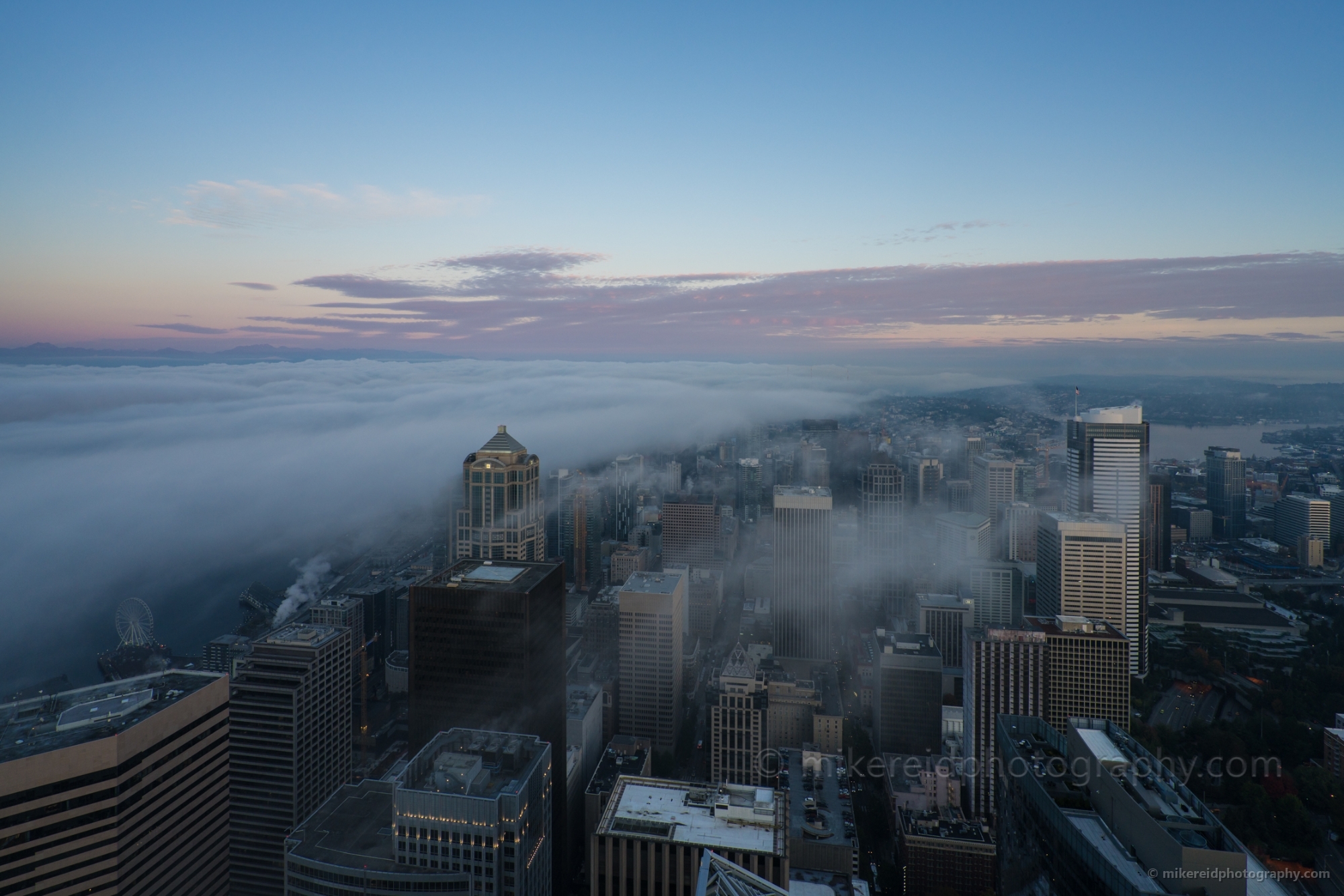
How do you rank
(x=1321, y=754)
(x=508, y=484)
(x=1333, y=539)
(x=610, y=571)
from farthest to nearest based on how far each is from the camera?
(x=610, y=571), (x=1333, y=539), (x=508, y=484), (x=1321, y=754)

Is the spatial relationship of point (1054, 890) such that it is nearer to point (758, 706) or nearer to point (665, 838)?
point (665, 838)

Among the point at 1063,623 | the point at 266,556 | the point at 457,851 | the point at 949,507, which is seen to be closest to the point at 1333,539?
the point at 949,507

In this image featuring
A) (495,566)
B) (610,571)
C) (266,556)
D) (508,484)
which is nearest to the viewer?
(495,566)

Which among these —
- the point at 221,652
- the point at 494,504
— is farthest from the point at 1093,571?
the point at 221,652

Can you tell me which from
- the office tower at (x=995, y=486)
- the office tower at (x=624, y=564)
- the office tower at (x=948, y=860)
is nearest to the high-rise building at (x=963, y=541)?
the office tower at (x=995, y=486)

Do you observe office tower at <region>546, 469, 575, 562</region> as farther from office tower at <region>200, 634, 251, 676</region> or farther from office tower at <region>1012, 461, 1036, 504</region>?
office tower at <region>1012, 461, 1036, 504</region>

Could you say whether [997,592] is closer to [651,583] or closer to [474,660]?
[651,583]
